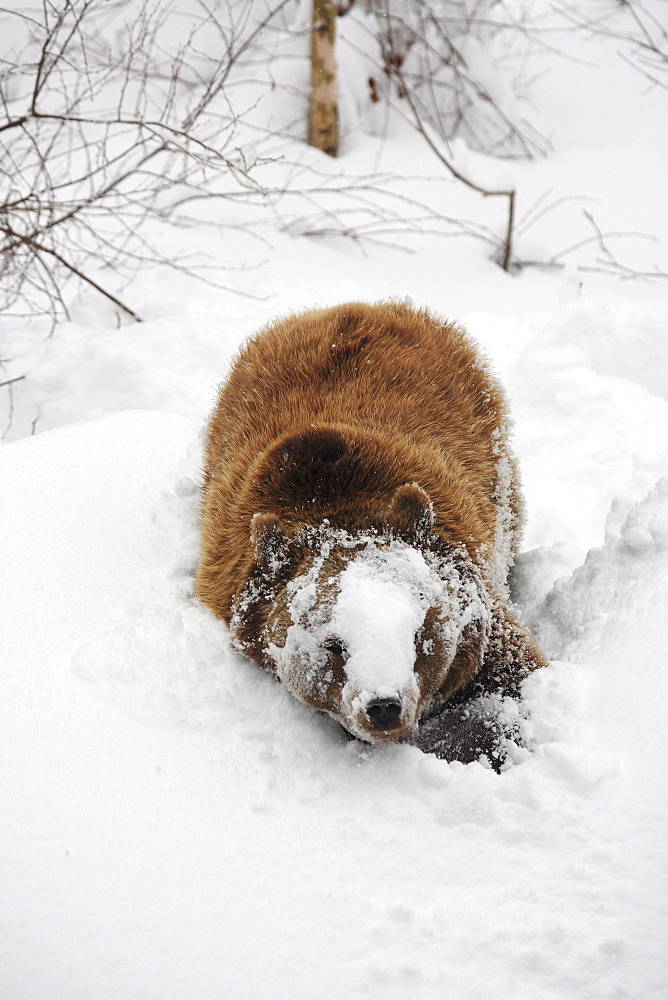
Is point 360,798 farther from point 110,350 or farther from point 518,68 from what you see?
point 518,68

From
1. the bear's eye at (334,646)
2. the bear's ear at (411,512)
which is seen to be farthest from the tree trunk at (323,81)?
the bear's eye at (334,646)

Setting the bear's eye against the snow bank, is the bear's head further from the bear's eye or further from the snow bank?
the snow bank

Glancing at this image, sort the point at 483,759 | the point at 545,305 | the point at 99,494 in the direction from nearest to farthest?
the point at 483,759 < the point at 99,494 < the point at 545,305

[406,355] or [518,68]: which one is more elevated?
[518,68]

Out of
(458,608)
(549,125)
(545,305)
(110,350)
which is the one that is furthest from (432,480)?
(549,125)

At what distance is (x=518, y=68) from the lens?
8.46 metres

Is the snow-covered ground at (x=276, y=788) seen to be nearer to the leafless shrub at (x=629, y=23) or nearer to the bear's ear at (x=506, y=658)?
the bear's ear at (x=506, y=658)

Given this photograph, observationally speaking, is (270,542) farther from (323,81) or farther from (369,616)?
(323,81)

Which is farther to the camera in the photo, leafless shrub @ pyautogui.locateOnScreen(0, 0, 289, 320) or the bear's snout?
leafless shrub @ pyautogui.locateOnScreen(0, 0, 289, 320)

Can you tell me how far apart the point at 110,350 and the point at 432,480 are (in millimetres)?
3159

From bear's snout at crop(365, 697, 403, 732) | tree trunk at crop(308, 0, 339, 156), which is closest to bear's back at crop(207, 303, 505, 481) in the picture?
bear's snout at crop(365, 697, 403, 732)

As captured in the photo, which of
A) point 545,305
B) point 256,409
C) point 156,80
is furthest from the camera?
point 156,80

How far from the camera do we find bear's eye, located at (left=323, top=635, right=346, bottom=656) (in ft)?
8.26

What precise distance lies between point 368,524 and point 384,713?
2.22 feet
